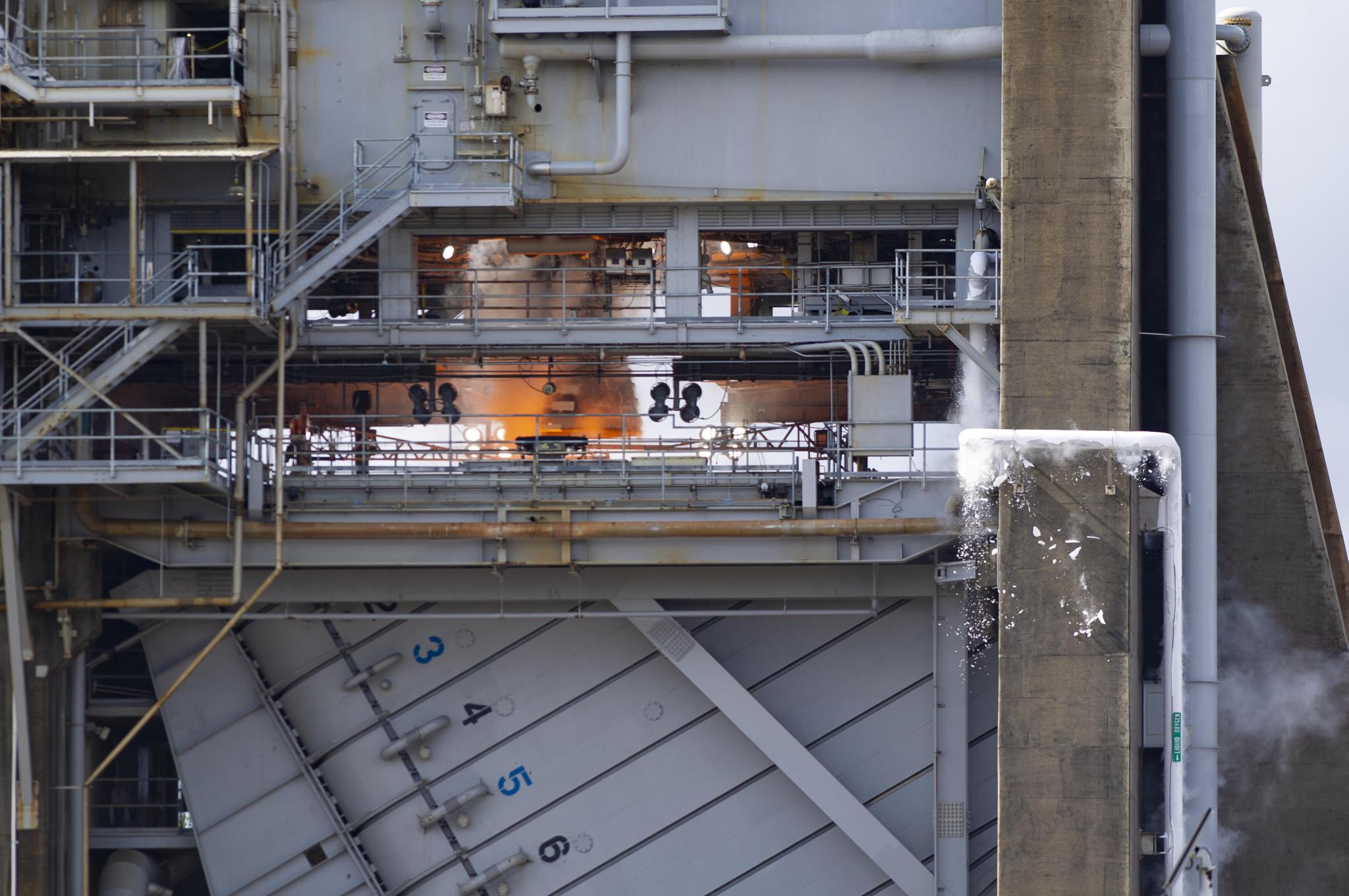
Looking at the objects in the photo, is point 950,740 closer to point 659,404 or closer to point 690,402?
point 690,402

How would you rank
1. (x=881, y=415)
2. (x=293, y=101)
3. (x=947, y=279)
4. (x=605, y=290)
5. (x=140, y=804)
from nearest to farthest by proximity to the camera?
(x=881, y=415) < (x=947, y=279) < (x=293, y=101) < (x=605, y=290) < (x=140, y=804)

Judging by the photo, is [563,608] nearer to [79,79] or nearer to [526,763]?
[526,763]

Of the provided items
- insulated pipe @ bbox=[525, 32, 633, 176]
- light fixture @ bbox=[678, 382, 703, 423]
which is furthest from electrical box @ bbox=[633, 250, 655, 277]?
light fixture @ bbox=[678, 382, 703, 423]

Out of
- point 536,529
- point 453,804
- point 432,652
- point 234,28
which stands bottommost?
point 453,804

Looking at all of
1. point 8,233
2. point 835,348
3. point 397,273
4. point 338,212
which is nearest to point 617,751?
point 835,348

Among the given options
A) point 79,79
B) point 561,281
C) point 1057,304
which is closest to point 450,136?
point 561,281
